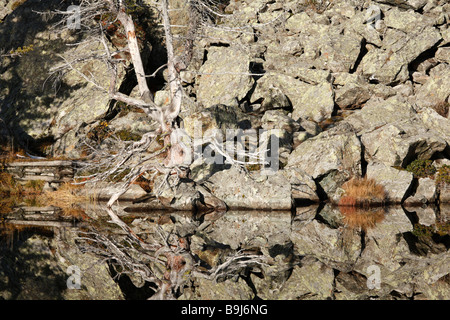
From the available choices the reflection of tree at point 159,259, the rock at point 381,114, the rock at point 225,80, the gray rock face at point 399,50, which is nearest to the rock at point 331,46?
the gray rock face at point 399,50

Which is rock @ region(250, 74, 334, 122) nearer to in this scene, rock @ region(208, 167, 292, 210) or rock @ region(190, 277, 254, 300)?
rock @ region(208, 167, 292, 210)

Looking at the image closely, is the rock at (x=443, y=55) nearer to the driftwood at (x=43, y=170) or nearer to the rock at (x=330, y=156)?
the rock at (x=330, y=156)

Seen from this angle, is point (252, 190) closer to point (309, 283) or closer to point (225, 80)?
point (225, 80)
